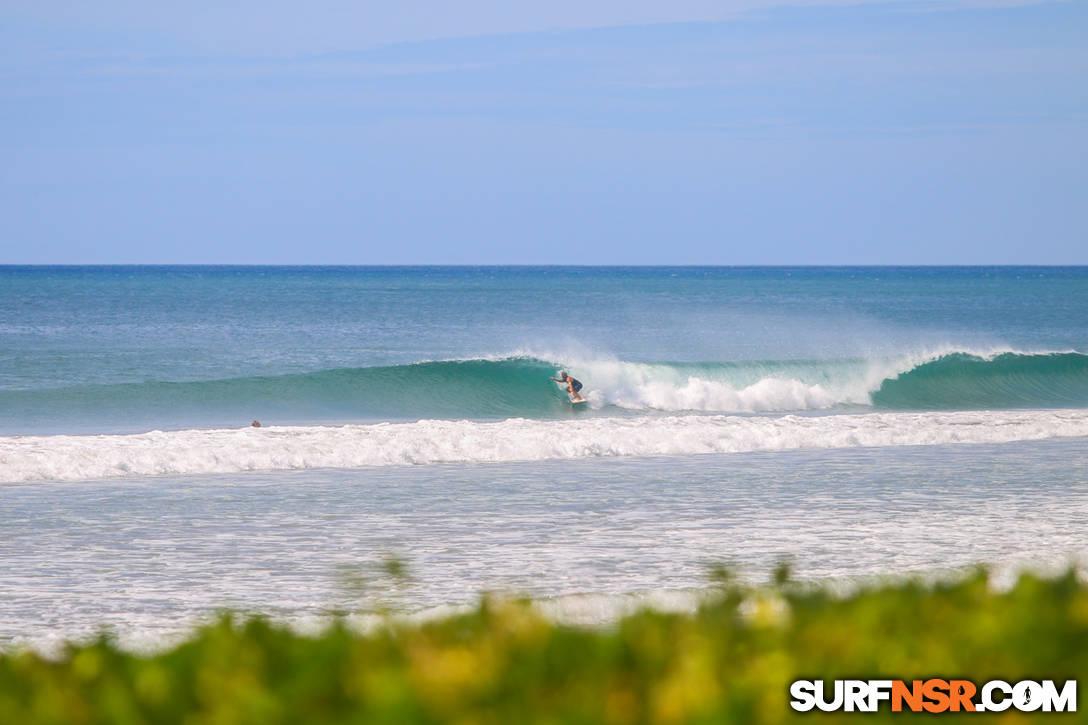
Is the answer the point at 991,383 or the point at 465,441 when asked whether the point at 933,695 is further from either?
the point at 991,383

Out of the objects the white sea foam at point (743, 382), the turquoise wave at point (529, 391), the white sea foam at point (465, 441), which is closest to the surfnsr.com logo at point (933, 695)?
the white sea foam at point (465, 441)

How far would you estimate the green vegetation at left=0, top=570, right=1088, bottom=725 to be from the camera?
95.2 inches

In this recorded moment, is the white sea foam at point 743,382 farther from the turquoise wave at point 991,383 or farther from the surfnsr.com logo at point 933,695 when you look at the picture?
the surfnsr.com logo at point 933,695

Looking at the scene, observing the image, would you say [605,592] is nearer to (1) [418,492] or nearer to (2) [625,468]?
(1) [418,492]

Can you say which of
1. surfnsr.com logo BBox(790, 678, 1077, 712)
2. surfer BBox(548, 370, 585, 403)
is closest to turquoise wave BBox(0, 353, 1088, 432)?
surfer BBox(548, 370, 585, 403)

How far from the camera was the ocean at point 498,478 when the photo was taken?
27.5 feet

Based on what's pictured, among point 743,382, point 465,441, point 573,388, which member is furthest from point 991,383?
point 465,441

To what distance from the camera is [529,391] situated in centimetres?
3045

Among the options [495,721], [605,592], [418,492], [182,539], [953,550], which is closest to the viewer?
[495,721]

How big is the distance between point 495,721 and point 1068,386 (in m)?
32.7

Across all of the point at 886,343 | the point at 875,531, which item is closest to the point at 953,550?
the point at 875,531

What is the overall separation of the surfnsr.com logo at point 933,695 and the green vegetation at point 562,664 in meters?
0.03

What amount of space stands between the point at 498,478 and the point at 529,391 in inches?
636

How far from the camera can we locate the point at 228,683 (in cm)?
257
